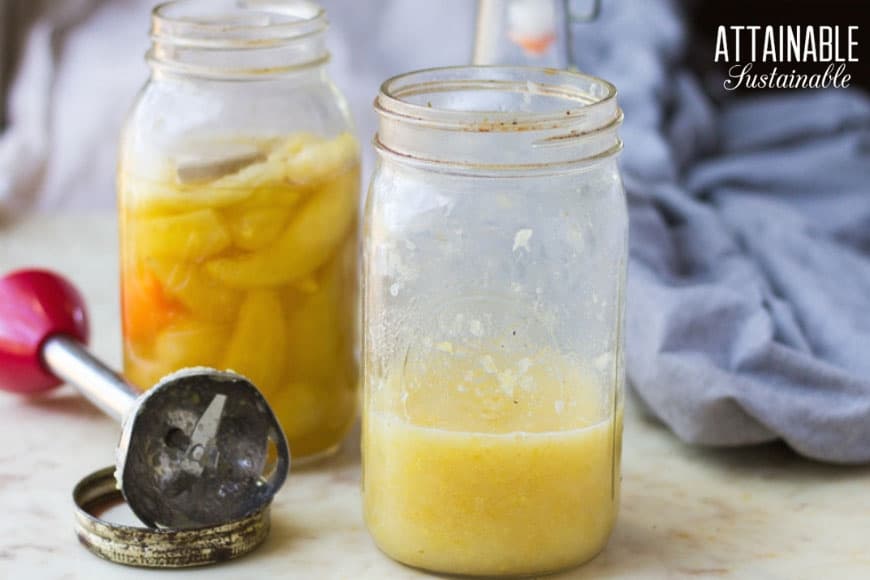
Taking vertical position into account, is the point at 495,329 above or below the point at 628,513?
above

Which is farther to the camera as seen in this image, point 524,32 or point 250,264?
point 524,32

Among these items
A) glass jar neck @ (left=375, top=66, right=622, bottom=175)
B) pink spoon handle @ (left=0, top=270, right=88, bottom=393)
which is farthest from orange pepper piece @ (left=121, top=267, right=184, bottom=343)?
glass jar neck @ (left=375, top=66, right=622, bottom=175)

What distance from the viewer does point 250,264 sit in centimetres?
83

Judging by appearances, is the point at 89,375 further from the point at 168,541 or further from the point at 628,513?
the point at 628,513

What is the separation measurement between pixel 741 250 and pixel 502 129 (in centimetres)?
52

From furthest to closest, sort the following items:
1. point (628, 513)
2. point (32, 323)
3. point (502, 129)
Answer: point (32, 323) < point (628, 513) < point (502, 129)

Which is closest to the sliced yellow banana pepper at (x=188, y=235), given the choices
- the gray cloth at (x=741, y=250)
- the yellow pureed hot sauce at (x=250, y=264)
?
the yellow pureed hot sauce at (x=250, y=264)

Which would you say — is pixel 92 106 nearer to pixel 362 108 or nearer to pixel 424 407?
pixel 362 108

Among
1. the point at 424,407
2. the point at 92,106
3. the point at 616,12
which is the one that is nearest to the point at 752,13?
the point at 616,12

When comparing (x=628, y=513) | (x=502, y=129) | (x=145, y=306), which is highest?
(x=502, y=129)

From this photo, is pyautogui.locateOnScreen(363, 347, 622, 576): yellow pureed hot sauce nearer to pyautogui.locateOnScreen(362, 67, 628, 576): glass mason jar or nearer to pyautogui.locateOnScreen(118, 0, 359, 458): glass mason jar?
pyautogui.locateOnScreen(362, 67, 628, 576): glass mason jar

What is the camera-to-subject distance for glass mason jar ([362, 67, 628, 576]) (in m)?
0.69

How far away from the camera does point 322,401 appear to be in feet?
2.87

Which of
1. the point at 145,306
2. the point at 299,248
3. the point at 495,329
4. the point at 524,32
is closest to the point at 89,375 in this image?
the point at 145,306
